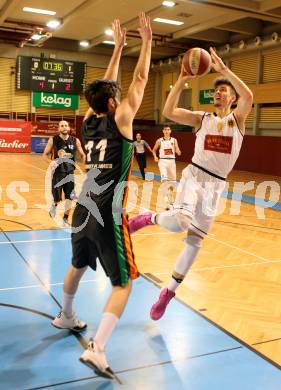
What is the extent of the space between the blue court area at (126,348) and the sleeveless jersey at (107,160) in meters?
1.22

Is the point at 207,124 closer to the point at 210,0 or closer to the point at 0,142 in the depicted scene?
the point at 210,0

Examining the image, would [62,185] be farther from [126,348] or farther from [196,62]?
[126,348]

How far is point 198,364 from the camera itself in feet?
10.8

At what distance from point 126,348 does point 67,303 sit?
23.6 inches

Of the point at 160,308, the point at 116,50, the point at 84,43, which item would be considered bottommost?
the point at 160,308

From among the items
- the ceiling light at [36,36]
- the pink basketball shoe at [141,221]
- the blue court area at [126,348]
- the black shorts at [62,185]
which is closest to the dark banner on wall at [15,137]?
the ceiling light at [36,36]

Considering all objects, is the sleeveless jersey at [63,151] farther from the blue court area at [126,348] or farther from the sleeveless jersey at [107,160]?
the sleeveless jersey at [107,160]

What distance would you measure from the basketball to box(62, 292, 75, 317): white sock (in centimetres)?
218

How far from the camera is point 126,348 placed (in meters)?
3.52

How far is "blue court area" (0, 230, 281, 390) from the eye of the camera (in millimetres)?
3047

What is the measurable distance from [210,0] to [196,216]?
1373 centimetres

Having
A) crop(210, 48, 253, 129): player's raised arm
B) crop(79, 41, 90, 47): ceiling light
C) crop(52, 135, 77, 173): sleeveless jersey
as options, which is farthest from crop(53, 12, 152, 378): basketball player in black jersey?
crop(79, 41, 90, 47): ceiling light

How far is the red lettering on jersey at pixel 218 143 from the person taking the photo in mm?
4000

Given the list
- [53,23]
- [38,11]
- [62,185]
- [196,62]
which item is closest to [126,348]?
[196,62]
